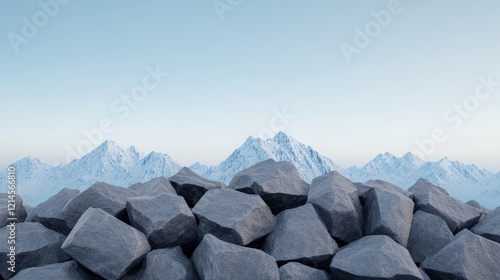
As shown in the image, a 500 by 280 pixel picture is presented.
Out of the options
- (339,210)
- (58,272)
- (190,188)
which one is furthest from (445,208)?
(58,272)

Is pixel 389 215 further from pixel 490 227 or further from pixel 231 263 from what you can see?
pixel 231 263

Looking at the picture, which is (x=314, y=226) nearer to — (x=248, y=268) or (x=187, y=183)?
(x=248, y=268)

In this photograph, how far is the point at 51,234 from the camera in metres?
6.46

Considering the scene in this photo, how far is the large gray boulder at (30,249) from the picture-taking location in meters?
6.02

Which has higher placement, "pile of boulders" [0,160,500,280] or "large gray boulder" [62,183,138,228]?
"large gray boulder" [62,183,138,228]

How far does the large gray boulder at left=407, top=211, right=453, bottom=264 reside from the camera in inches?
262

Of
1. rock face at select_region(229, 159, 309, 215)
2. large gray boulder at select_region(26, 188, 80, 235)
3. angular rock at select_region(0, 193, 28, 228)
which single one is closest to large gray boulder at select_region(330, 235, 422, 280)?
rock face at select_region(229, 159, 309, 215)

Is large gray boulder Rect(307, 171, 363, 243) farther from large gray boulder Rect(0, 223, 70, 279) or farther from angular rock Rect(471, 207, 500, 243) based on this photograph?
large gray boulder Rect(0, 223, 70, 279)

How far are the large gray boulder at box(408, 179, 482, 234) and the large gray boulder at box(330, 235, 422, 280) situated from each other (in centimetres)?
196

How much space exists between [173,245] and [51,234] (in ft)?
7.16

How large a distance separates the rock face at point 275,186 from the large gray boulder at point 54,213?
3.25 metres

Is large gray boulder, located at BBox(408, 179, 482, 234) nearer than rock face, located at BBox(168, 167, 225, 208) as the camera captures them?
Yes

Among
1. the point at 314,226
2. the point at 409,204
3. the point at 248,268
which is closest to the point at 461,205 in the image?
the point at 409,204

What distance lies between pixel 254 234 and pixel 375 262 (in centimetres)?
197
